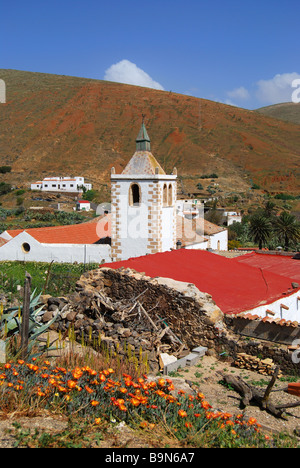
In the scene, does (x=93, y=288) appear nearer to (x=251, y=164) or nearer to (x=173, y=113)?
(x=251, y=164)

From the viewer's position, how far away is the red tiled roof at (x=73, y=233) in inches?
957

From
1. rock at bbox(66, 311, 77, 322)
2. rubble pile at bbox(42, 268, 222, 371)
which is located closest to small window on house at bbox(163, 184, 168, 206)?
rubble pile at bbox(42, 268, 222, 371)

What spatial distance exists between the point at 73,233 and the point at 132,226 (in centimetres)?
642

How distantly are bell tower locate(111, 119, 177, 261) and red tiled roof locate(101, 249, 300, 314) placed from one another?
4079 mm

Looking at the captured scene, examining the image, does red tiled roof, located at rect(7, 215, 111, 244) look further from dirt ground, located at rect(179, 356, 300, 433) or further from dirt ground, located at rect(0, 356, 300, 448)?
dirt ground, located at rect(0, 356, 300, 448)

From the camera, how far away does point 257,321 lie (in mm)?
9453

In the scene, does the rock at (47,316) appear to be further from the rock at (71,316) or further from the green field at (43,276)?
the green field at (43,276)

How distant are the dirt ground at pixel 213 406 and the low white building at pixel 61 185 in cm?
6048

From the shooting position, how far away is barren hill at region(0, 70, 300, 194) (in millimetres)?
78625

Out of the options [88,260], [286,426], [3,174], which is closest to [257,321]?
[286,426]

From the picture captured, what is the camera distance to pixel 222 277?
14.0 metres

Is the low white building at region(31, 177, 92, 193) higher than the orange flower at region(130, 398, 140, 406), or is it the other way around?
the low white building at region(31, 177, 92, 193)
